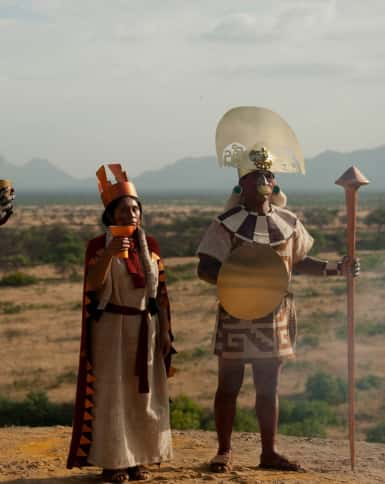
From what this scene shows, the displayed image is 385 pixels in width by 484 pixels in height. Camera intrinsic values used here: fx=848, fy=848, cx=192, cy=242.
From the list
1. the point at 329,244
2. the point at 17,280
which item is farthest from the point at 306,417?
the point at 329,244

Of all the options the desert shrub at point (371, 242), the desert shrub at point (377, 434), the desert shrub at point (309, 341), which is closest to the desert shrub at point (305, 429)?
the desert shrub at point (377, 434)

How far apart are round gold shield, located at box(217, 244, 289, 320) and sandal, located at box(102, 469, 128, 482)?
133 cm

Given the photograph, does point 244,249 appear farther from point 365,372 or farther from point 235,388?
point 365,372

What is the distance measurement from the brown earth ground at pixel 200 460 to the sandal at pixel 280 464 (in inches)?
2.9

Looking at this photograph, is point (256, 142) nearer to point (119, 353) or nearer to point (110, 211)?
point (110, 211)

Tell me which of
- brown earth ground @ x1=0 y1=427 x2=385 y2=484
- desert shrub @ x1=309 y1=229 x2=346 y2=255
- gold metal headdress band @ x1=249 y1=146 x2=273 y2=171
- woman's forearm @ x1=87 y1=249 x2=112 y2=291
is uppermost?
desert shrub @ x1=309 y1=229 x2=346 y2=255

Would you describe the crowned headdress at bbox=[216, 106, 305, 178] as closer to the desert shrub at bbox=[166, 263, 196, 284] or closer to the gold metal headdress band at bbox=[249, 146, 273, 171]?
the gold metal headdress band at bbox=[249, 146, 273, 171]

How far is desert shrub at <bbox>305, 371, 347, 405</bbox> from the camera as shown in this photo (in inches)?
465

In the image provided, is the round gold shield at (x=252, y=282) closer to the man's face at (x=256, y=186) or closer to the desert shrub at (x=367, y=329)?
the man's face at (x=256, y=186)

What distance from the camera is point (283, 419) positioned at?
10586 mm

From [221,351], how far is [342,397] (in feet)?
20.8

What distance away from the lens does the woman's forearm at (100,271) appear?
5.57 meters

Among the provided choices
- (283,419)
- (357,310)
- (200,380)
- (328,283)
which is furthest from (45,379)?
(328,283)

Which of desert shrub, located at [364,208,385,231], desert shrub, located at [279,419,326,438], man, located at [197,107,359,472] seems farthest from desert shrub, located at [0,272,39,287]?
desert shrub, located at [364,208,385,231]
